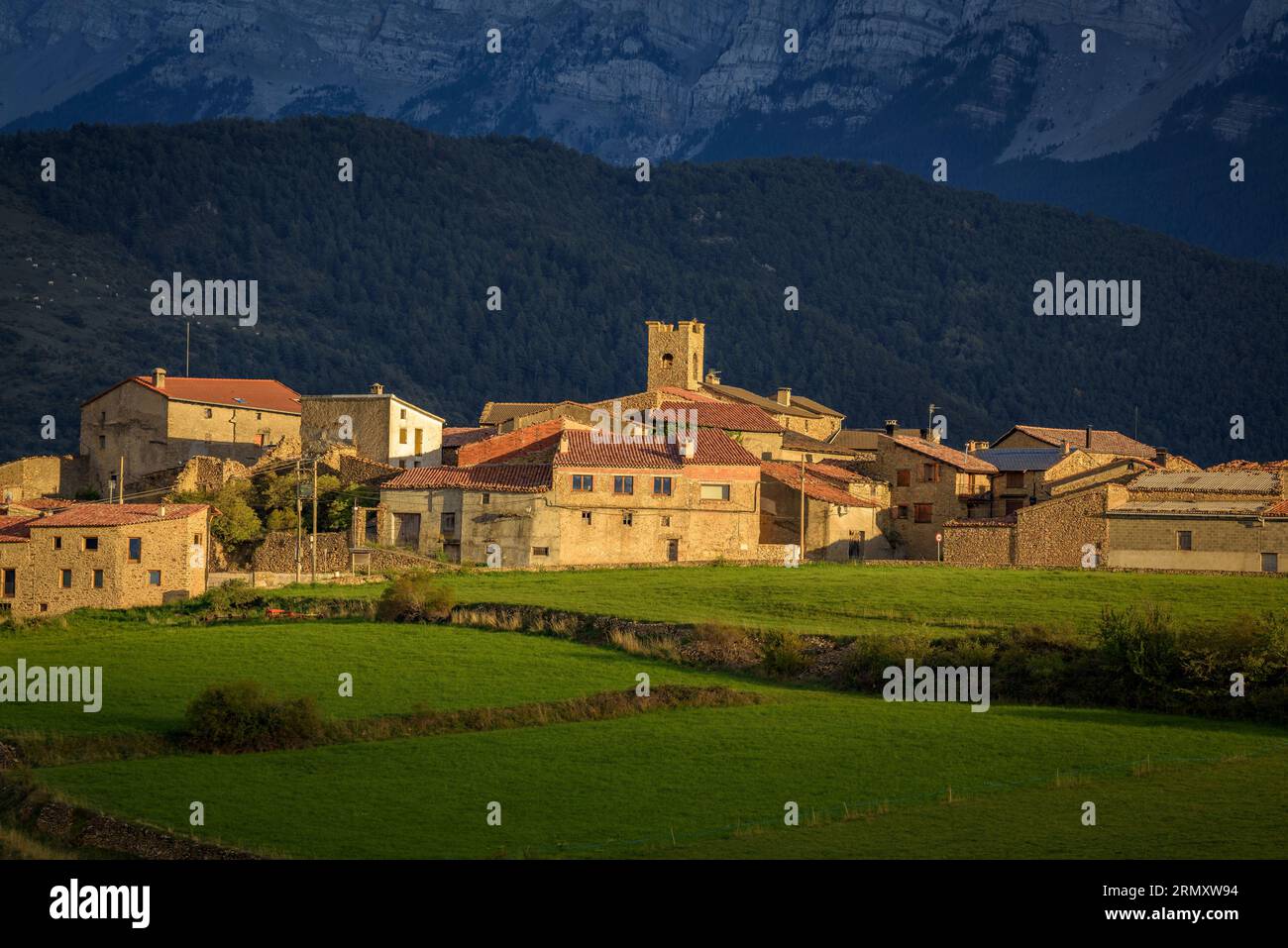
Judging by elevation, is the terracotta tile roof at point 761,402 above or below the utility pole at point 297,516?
above

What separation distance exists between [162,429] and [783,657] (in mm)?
38492

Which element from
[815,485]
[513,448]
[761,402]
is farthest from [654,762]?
[761,402]

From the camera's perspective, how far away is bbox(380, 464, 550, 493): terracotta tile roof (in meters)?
67.9

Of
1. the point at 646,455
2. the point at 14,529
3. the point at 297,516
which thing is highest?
the point at 646,455

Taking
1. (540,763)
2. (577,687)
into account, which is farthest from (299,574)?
(540,763)

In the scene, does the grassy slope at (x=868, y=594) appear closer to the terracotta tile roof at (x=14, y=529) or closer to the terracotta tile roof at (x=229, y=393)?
the terracotta tile roof at (x=14, y=529)

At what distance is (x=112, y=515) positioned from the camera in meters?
60.0

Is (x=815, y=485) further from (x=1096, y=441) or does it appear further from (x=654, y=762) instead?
(x=654, y=762)

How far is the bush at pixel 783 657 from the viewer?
162ft

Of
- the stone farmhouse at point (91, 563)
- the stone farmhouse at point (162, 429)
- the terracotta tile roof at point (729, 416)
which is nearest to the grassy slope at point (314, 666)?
the stone farmhouse at point (91, 563)

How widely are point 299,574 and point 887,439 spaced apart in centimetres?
2681

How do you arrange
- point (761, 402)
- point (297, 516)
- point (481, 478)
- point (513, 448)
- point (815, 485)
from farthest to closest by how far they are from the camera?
point (761, 402) < point (815, 485) < point (513, 448) < point (481, 478) < point (297, 516)

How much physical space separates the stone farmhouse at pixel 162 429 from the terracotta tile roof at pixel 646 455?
1437cm

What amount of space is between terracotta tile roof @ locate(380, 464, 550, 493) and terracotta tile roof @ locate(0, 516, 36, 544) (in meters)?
12.4
